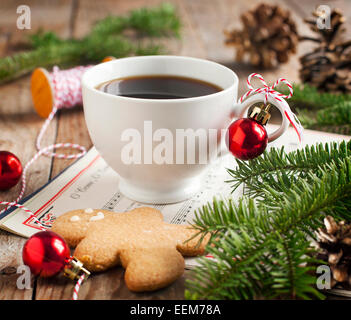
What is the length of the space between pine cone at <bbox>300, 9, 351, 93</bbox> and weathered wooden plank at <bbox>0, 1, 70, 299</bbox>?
67 centimetres

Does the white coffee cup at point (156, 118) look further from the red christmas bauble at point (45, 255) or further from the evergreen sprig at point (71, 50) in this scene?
the evergreen sprig at point (71, 50)

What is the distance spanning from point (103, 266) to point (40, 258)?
0.25 ft

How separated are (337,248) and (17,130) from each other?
72cm

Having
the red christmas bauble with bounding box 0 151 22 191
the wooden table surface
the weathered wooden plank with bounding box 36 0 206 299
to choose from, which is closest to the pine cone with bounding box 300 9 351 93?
the wooden table surface

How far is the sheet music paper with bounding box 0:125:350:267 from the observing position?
0.65 m

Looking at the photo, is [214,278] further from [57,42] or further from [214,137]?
[57,42]

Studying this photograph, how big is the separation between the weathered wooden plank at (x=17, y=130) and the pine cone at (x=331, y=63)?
26.4 inches

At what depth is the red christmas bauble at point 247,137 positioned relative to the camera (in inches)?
25.3

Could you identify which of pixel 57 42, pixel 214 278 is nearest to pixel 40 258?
pixel 214 278

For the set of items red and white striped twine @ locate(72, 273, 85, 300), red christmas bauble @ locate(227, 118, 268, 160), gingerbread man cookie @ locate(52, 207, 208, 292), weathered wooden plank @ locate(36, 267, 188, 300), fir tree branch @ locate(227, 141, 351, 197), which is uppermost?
red christmas bauble @ locate(227, 118, 268, 160)

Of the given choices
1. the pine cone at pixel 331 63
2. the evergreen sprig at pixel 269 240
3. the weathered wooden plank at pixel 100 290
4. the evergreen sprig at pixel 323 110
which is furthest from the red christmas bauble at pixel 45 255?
the pine cone at pixel 331 63

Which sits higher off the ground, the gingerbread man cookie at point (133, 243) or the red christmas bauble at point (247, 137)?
the red christmas bauble at point (247, 137)

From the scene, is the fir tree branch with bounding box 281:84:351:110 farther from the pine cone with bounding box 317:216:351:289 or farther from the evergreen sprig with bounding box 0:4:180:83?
the pine cone with bounding box 317:216:351:289
